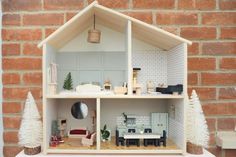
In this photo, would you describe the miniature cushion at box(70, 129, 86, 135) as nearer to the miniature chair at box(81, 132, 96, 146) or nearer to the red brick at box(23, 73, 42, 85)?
the miniature chair at box(81, 132, 96, 146)

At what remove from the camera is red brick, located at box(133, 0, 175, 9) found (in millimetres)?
1444

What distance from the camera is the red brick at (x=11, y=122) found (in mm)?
1433

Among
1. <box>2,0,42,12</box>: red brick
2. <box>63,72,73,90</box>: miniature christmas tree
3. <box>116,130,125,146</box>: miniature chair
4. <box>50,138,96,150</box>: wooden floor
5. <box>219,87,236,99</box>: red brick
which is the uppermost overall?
<box>2,0,42,12</box>: red brick

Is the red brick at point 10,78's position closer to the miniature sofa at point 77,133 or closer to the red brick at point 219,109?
the miniature sofa at point 77,133

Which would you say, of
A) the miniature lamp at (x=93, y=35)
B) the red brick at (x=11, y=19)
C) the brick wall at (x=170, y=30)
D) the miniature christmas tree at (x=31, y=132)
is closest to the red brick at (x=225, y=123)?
the brick wall at (x=170, y=30)

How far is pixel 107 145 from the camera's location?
124 cm

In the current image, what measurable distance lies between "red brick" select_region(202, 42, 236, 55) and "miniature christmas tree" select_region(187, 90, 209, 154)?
0.34 meters

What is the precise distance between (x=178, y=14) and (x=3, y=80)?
96cm

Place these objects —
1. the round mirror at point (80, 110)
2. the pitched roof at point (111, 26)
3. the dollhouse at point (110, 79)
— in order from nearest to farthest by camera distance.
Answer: the pitched roof at point (111, 26) → the dollhouse at point (110, 79) → the round mirror at point (80, 110)

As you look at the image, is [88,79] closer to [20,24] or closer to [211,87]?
[20,24]

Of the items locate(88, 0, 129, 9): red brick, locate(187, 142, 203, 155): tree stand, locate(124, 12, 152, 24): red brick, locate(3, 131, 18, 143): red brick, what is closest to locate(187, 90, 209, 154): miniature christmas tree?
locate(187, 142, 203, 155): tree stand

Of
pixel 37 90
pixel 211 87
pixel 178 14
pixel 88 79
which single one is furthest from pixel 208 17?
pixel 37 90

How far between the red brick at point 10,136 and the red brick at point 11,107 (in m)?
0.11

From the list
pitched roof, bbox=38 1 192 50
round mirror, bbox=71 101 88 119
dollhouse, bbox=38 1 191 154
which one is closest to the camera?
pitched roof, bbox=38 1 192 50
